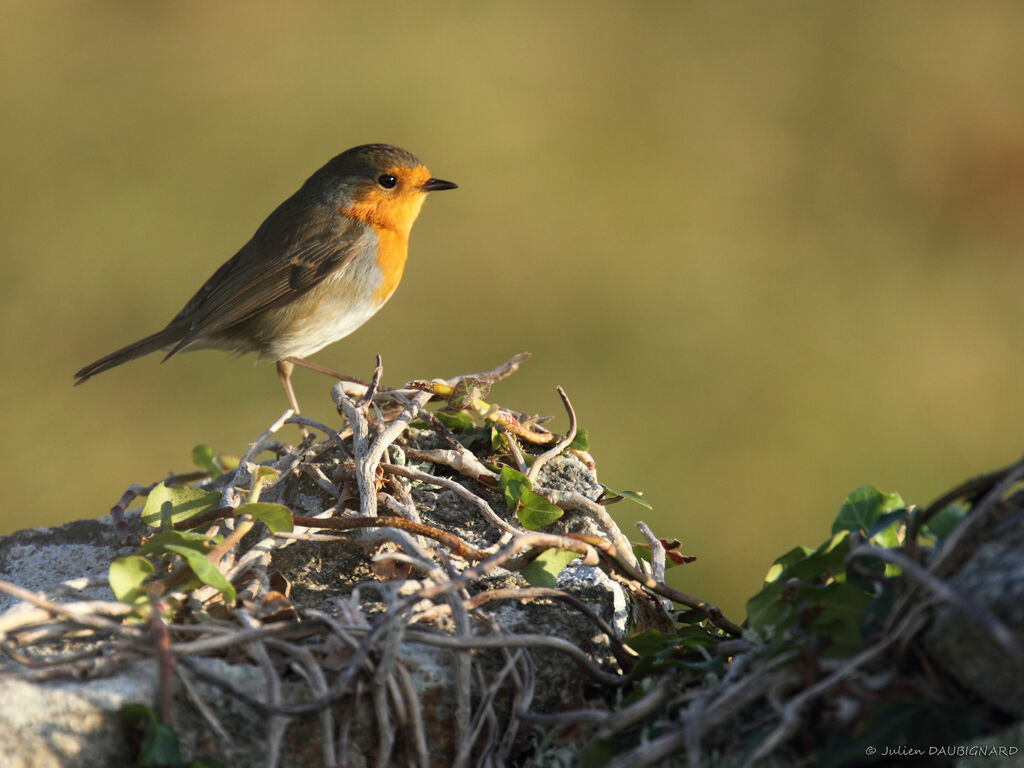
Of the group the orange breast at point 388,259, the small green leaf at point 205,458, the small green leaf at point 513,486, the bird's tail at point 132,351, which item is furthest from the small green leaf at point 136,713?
the bird's tail at point 132,351

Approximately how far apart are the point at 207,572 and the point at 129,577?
4.6 inches

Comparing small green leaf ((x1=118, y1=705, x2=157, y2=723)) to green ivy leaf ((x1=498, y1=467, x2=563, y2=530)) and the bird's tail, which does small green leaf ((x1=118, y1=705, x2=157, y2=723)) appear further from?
the bird's tail

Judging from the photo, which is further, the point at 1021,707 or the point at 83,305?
the point at 83,305

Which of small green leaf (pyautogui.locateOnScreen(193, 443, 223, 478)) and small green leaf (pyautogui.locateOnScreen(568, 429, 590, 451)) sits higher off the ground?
small green leaf (pyautogui.locateOnScreen(568, 429, 590, 451))

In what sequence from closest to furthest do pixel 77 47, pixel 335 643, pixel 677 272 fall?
pixel 335 643, pixel 677 272, pixel 77 47

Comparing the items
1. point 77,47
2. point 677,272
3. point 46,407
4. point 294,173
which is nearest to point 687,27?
point 677,272

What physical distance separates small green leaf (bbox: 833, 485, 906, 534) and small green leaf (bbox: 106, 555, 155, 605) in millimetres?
922

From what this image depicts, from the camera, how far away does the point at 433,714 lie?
136 centimetres

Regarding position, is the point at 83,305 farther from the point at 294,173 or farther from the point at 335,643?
the point at 335,643

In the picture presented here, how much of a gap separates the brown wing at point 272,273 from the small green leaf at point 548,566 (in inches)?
109

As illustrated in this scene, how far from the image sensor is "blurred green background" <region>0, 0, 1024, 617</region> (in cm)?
588

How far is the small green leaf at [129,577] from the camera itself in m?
1.37

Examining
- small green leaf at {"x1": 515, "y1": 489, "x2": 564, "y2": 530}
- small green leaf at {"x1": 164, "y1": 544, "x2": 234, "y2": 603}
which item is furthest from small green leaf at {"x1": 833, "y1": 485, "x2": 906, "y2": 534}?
small green leaf at {"x1": 164, "y1": 544, "x2": 234, "y2": 603}

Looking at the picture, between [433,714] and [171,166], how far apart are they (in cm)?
702
